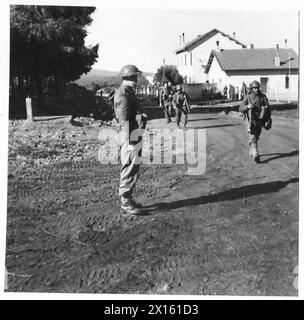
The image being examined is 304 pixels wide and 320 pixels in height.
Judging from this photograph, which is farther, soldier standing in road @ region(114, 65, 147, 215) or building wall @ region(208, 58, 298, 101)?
building wall @ region(208, 58, 298, 101)

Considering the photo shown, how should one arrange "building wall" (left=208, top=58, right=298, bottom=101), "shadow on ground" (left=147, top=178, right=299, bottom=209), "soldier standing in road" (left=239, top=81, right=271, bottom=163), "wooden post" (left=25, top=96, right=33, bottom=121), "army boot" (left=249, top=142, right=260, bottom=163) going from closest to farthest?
"shadow on ground" (left=147, top=178, right=299, bottom=209) → "soldier standing in road" (left=239, top=81, right=271, bottom=163) → "army boot" (left=249, top=142, right=260, bottom=163) → "wooden post" (left=25, top=96, right=33, bottom=121) → "building wall" (left=208, top=58, right=298, bottom=101)

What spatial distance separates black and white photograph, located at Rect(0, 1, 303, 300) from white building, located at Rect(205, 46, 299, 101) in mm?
3440

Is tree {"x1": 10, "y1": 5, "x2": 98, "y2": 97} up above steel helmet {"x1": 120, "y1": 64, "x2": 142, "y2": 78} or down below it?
above

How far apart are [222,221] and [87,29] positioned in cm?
373

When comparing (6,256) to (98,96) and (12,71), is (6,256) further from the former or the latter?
(98,96)

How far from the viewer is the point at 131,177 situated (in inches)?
236

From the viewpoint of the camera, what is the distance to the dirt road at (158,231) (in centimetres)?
492

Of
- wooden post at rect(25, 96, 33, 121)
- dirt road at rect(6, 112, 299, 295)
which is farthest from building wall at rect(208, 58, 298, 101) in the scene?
wooden post at rect(25, 96, 33, 121)

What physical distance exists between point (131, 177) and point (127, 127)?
0.76 m

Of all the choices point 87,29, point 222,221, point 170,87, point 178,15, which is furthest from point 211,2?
point 170,87

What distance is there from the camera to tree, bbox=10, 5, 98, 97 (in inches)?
256

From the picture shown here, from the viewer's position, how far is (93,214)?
6.05 m

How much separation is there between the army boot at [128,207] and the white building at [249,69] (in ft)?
23.1

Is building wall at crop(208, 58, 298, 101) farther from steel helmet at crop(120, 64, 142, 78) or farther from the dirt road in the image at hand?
steel helmet at crop(120, 64, 142, 78)
